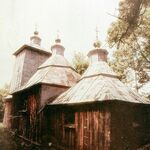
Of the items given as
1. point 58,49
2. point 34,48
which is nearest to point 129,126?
point 58,49

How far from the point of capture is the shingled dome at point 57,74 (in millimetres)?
18500

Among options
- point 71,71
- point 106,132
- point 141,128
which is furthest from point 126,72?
point 106,132

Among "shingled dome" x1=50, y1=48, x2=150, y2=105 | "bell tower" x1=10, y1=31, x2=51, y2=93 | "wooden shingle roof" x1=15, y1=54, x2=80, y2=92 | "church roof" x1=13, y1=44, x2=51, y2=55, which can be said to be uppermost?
"church roof" x1=13, y1=44, x2=51, y2=55

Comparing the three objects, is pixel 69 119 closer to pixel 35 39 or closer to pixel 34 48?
→ pixel 34 48

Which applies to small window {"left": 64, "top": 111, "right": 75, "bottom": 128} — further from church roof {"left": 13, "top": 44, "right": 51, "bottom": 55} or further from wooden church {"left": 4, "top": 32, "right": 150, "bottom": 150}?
church roof {"left": 13, "top": 44, "right": 51, "bottom": 55}

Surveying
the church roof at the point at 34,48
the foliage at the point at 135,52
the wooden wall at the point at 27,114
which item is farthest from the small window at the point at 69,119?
the church roof at the point at 34,48

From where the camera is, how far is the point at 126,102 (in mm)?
12648

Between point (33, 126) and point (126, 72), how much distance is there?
1550 centimetres

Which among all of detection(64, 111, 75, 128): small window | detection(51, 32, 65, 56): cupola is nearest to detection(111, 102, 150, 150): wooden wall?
detection(64, 111, 75, 128): small window

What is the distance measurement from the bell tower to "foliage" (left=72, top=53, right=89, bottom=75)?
10.5 m

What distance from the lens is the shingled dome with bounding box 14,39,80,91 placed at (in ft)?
60.7

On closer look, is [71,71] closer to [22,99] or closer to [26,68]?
[22,99]

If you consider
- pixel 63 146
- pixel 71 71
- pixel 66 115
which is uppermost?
pixel 71 71

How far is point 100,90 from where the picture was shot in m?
13.4
